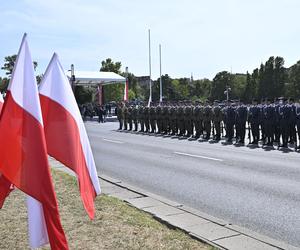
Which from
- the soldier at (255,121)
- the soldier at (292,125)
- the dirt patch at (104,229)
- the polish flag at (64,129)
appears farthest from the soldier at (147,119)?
the polish flag at (64,129)

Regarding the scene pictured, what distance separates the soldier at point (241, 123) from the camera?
61.7ft

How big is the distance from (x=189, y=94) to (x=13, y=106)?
90613mm

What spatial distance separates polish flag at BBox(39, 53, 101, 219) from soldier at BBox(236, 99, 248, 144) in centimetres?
1507

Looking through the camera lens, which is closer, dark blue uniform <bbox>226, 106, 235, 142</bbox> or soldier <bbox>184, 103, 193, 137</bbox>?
dark blue uniform <bbox>226, 106, 235, 142</bbox>

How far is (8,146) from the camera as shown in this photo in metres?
3.61

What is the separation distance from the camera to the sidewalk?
520cm

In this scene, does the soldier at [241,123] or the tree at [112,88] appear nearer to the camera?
the soldier at [241,123]

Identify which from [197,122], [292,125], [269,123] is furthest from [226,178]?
[197,122]

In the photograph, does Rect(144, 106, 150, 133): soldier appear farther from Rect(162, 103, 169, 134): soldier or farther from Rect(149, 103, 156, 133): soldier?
Rect(162, 103, 169, 134): soldier

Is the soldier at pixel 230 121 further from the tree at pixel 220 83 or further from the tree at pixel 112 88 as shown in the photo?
the tree at pixel 220 83

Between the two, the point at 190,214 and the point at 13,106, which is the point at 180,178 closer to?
the point at 190,214

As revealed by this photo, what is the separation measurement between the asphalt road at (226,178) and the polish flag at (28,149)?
3.29 m

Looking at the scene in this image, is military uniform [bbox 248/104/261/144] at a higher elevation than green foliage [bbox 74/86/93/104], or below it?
below

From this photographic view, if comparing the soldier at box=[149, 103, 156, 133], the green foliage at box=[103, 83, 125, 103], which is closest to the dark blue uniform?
the soldier at box=[149, 103, 156, 133]
